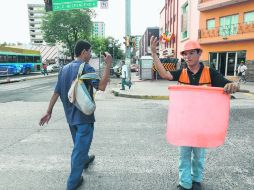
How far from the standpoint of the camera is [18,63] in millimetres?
33281

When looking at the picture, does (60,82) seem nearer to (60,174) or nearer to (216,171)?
(60,174)

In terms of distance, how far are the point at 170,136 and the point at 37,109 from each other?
23.9ft

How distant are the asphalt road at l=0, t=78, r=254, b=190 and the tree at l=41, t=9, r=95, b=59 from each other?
45749 mm

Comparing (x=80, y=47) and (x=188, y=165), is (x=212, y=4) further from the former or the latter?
(x=188, y=165)

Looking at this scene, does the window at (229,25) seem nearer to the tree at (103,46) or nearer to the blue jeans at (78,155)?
the blue jeans at (78,155)

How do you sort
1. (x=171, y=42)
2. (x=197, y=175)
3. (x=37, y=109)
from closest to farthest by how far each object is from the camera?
(x=197, y=175)
(x=37, y=109)
(x=171, y=42)

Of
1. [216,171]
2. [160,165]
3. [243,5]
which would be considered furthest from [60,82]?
[243,5]

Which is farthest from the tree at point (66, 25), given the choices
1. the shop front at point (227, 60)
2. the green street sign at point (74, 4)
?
the green street sign at point (74, 4)

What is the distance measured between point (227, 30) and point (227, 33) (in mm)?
306

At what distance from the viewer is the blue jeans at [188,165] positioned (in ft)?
10.3

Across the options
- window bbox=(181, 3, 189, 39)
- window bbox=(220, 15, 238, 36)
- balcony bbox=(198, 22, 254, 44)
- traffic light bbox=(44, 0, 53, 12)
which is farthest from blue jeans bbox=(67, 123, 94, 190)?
window bbox=(181, 3, 189, 39)

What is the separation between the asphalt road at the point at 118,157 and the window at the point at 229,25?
18377mm

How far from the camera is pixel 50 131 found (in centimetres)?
617

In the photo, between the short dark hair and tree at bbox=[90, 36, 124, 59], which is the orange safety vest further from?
tree at bbox=[90, 36, 124, 59]
